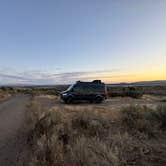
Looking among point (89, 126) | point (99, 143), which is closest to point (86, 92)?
point (89, 126)

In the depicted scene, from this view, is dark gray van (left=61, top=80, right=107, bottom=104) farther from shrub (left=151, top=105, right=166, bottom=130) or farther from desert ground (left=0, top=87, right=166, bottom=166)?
desert ground (left=0, top=87, right=166, bottom=166)

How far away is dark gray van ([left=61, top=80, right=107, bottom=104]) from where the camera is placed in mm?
22641

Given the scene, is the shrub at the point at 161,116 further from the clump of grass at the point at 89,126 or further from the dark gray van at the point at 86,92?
the dark gray van at the point at 86,92

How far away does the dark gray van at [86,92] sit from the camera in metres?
22.6

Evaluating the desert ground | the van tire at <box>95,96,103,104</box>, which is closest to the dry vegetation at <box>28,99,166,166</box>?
the desert ground

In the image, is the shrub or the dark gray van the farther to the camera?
the dark gray van

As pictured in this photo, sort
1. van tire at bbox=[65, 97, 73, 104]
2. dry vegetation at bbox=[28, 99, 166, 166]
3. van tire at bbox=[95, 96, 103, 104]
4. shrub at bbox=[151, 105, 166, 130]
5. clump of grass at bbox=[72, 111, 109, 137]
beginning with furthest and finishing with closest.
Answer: van tire at bbox=[95, 96, 103, 104] → van tire at bbox=[65, 97, 73, 104] → shrub at bbox=[151, 105, 166, 130] → clump of grass at bbox=[72, 111, 109, 137] → dry vegetation at bbox=[28, 99, 166, 166]

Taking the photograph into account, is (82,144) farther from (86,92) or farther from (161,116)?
(86,92)

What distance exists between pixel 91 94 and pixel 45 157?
18.0 meters

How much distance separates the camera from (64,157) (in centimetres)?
532

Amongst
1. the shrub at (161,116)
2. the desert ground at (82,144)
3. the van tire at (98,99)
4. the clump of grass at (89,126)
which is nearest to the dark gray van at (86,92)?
the van tire at (98,99)

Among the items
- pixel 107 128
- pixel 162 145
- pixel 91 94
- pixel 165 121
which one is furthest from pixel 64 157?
pixel 91 94

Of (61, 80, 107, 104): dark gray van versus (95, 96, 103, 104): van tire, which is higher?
(61, 80, 107, 104): dark gray van

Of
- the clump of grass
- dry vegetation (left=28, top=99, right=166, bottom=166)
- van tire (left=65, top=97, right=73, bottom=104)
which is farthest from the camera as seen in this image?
van tire (left=65, top=97, right=73, bottom=104)
